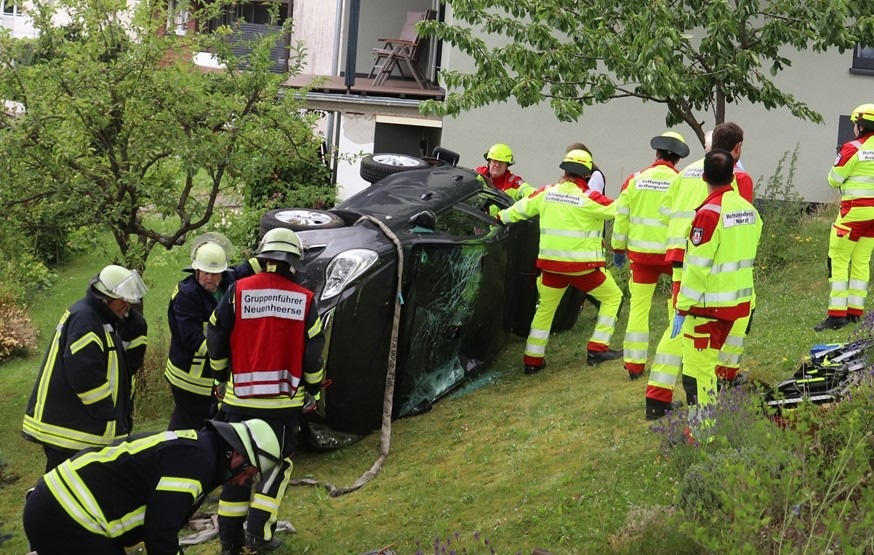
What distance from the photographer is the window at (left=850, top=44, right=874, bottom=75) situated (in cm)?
1527

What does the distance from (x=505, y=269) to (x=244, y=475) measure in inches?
189

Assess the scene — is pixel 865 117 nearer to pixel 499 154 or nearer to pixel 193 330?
pixel 499 154

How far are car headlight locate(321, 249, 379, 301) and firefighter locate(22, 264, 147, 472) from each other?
4.95 ft

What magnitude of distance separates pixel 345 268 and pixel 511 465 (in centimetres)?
177

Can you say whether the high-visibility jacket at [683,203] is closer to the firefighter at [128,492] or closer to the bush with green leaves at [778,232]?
the firefighter at [128,492]

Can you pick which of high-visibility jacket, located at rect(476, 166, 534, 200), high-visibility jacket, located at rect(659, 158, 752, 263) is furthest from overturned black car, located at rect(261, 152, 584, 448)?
high-visibility jacket, located at rect(659, 158, 752, 263)

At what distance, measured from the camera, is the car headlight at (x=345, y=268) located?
24.8 feet

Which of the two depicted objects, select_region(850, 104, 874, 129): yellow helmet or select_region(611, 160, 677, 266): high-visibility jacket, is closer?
select_region(611, 160, 677, 266): high-visibility jacket

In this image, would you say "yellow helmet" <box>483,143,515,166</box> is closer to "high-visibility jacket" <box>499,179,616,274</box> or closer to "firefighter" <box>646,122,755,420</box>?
"high-visibility jacket" <box>499,179,616,274</box>

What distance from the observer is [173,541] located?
16.1ft

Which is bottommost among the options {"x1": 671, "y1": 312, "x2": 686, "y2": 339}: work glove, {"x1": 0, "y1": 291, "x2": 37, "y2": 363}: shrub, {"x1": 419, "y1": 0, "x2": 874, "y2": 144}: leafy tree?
{"x1": 0, "y1": 291, "x2": 37, "y2": 363}: shrub

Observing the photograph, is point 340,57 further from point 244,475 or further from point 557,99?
point 244,475

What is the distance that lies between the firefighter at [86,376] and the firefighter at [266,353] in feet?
1.84

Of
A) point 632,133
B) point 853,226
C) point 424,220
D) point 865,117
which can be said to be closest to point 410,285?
point 424,220
